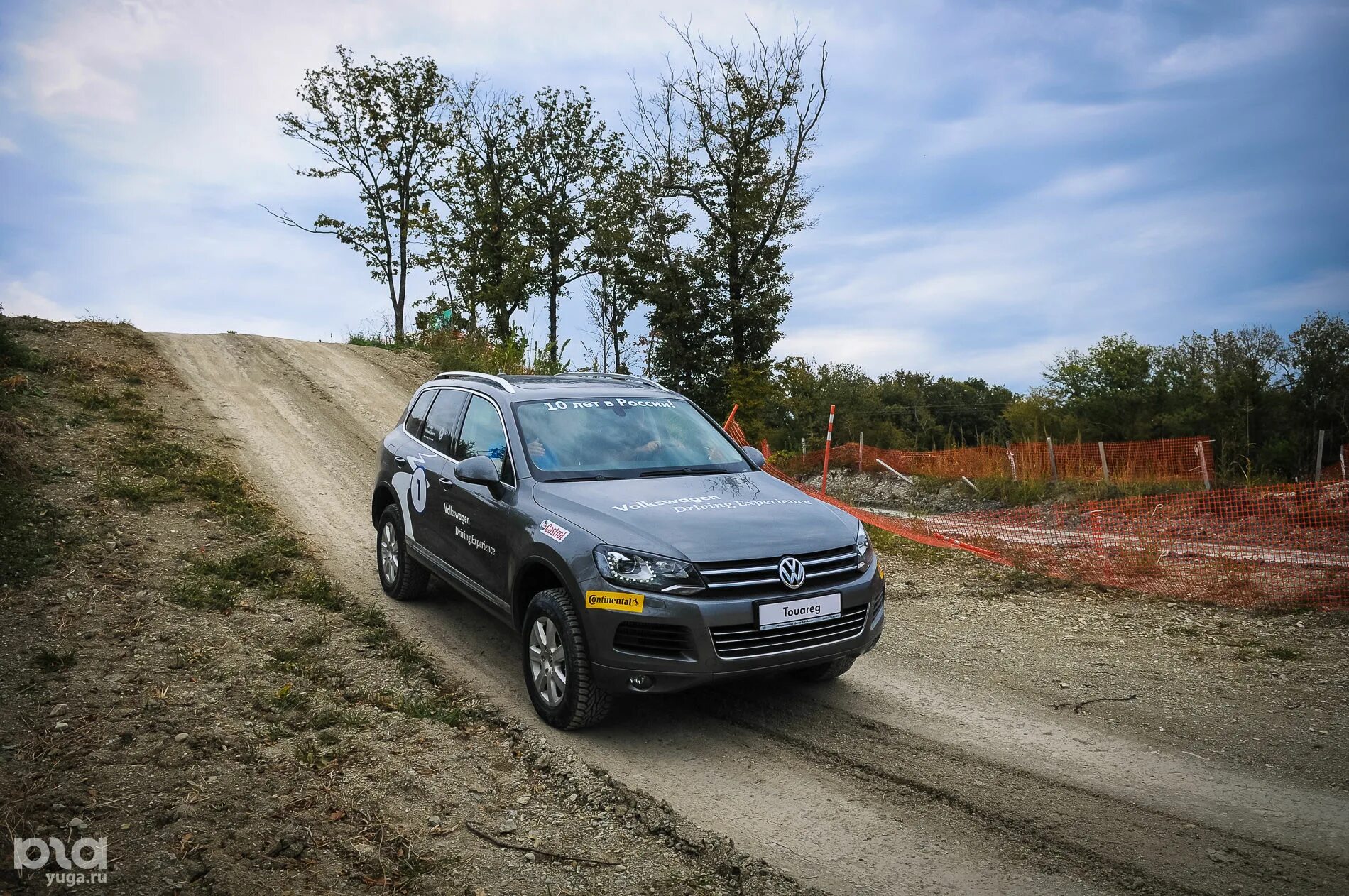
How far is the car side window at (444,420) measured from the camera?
6.87m

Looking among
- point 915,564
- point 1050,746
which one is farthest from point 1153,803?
point 915,564

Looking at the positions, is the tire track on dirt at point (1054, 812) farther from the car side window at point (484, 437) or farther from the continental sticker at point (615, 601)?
the car side window at point (484, 437)

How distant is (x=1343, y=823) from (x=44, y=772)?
5909 millimetres

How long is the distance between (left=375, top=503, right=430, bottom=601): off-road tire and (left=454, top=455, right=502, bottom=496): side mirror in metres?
1.85

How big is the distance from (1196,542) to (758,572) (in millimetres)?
9345

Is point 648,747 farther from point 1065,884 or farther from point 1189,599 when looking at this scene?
point 1189,599

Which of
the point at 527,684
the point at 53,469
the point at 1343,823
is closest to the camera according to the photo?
the point at 1343,823

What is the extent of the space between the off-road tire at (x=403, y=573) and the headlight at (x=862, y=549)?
11.9ft

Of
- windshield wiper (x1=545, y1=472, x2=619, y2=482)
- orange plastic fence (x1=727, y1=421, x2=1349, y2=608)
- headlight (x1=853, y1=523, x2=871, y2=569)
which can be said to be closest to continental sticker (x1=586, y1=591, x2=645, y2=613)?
windshield wiper (x1=545, y1=472, x2=619, y2=482)

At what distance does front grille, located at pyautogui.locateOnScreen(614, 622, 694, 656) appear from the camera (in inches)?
177

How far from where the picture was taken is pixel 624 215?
4066 cm

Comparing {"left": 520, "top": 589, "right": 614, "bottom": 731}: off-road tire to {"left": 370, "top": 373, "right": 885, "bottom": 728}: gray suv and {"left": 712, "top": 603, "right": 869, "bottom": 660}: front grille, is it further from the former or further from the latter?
{"left": 712, "top": 603, "right": 869, "bottom": 660}: front grille

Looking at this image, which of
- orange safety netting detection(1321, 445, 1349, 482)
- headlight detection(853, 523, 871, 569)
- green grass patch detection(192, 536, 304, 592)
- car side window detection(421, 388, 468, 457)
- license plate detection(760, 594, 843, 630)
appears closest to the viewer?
license plate detection(760, 594, 843, 630)

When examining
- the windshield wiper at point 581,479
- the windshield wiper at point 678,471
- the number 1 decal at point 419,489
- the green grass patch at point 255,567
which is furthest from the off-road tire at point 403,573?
the windshield wiper at point 678,471
